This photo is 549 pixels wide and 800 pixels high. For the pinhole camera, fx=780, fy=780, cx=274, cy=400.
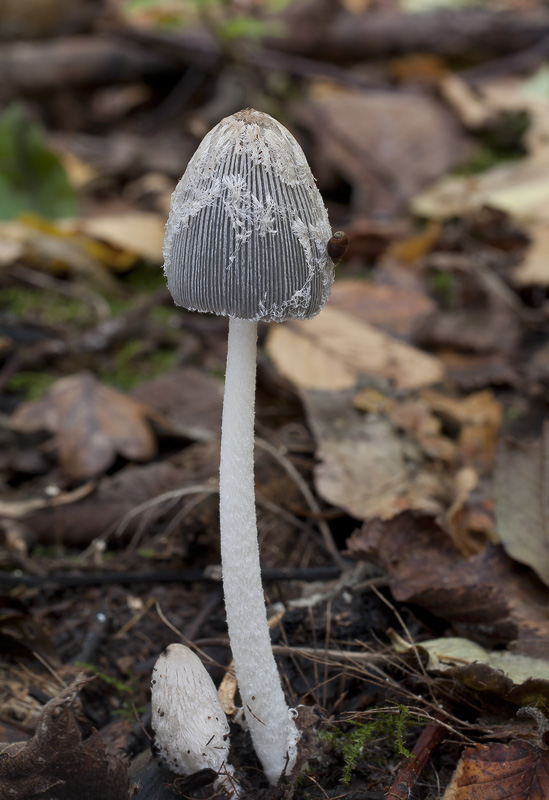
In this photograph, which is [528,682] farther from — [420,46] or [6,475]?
[420,46]

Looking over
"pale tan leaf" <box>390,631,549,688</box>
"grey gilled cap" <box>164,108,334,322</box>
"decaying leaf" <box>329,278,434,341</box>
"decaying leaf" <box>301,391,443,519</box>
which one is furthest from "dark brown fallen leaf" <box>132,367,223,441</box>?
"grey gilled cap" <box>164,108,334,322</box>

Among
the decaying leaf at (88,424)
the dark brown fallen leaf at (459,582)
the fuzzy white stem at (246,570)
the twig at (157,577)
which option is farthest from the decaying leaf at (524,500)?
the decaying leaf at (88,424)

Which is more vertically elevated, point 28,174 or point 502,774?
point 28,174

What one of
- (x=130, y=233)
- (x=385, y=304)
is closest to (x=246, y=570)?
(x=385, y=304)

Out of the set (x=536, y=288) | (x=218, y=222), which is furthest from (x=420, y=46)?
(x=218, y=222)

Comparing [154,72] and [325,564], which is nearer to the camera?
[325,564]

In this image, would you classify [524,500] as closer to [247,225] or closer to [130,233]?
[247,225]
